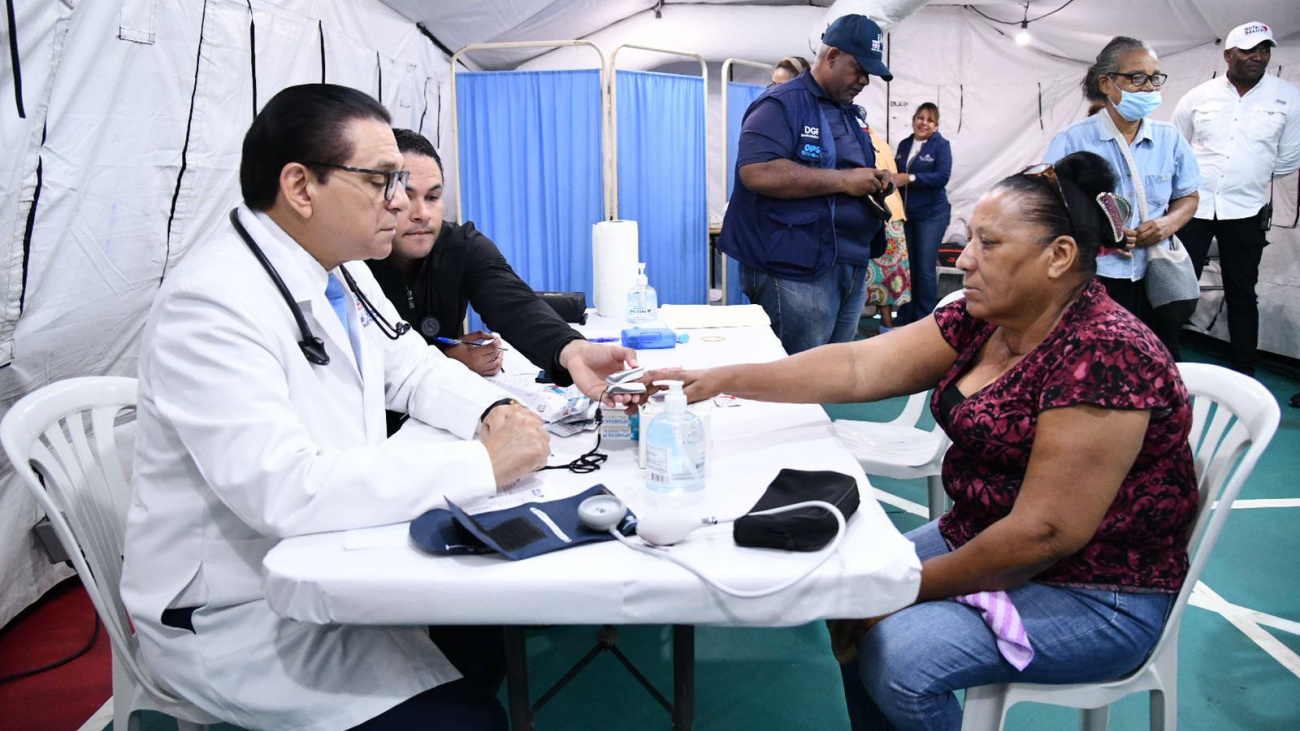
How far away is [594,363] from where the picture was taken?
196cm

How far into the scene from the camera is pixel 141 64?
8.27ft

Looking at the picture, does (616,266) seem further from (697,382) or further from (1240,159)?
(1240,159)

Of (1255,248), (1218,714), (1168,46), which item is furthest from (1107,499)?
(1168,46)

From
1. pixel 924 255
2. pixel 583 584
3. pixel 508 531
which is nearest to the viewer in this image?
pixel 583 584

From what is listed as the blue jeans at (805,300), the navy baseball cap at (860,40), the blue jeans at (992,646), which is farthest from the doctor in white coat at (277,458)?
the navy baseball cap at (860,40)

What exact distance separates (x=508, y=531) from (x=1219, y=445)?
135 cm

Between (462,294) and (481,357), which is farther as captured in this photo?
(462,294)

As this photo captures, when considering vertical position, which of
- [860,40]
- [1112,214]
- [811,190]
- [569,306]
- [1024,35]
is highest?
[1024,35]

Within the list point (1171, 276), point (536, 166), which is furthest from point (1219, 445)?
point (536, 166)

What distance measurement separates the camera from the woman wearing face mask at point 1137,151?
3201mm

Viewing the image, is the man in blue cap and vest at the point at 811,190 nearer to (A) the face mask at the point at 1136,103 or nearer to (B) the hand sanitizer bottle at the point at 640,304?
(B) the hand sanitizer bottle at the point at 640,304

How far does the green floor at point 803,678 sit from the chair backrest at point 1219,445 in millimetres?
829

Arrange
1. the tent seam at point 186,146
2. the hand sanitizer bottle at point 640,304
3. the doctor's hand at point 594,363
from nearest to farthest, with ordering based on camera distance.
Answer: the doctor's hand at point 594,363 < the tent seam at point 186,146 < the hand sanitizer bottle at point 640,304

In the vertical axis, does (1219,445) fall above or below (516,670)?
above
